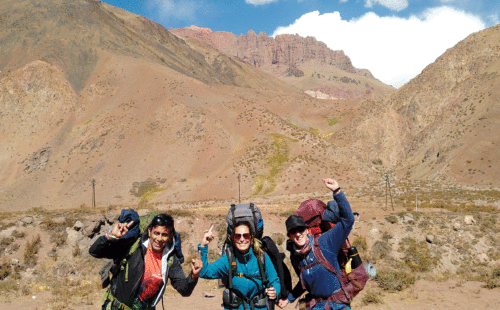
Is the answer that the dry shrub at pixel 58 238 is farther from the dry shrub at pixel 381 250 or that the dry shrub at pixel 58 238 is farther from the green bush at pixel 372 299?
the dry shrub at pixel 381 250

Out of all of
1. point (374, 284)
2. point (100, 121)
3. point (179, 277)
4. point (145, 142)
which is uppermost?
point (100, 121)

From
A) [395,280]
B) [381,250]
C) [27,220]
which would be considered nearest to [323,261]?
[395,280]

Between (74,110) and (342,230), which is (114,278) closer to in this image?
(342,230)

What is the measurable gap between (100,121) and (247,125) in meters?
27.4

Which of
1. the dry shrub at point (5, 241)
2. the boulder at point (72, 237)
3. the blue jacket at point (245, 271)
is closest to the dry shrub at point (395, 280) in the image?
the blue jacket at point (245, 271)

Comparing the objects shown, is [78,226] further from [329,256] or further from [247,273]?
[329,256]

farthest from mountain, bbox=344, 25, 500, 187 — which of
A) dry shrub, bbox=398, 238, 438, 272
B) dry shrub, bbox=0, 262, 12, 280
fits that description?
dry shrub, bbox=0, 262, 12, 280

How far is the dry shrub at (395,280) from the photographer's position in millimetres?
11719

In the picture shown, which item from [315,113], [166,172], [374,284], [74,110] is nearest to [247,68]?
[315,113]

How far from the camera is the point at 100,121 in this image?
59.2m

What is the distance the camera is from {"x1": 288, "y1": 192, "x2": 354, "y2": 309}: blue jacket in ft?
12.9

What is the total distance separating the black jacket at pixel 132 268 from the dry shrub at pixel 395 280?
10093 millimetres

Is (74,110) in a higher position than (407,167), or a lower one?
higher

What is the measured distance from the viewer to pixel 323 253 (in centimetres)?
402
